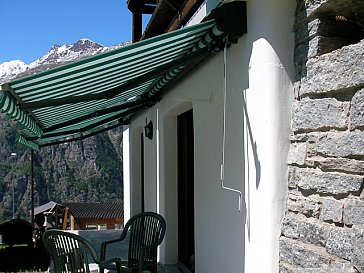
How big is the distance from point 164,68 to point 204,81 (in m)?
0.80

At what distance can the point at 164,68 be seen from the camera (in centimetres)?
570

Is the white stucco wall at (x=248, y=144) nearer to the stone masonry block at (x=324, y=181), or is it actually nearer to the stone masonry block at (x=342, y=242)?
the stone masonry block at (x=324, y=181)

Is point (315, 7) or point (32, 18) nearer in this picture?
point (315, 7)

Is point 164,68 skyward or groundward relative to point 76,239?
skyward

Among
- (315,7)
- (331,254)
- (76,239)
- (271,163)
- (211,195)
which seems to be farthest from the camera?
(211,195)

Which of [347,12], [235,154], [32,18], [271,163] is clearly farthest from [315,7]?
[32,18]

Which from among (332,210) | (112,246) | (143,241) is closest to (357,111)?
(332,210)

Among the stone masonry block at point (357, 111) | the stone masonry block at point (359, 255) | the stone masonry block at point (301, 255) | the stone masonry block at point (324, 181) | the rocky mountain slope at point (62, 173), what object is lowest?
the rocky mountain slope at point (62, 173)

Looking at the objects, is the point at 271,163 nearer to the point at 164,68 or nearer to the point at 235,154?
the point at 235,154

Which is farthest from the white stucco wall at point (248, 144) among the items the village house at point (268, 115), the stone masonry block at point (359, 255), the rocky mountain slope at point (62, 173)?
the rocky mountain slope at point (62, 173)

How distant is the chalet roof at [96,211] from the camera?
1579cm

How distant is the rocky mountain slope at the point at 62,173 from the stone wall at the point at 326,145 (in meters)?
59.8

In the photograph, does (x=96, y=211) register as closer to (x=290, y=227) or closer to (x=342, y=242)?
(x=290, y=227)

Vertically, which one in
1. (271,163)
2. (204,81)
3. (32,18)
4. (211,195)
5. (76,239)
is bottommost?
(76,239)
